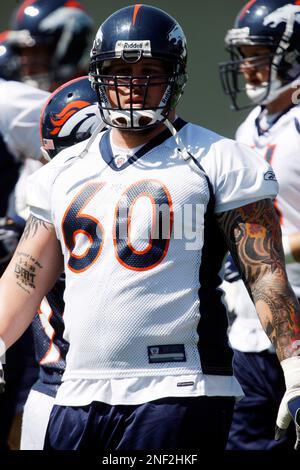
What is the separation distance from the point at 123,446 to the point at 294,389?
578 millimetres

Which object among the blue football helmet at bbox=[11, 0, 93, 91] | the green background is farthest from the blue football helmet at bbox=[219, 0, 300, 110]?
the green background

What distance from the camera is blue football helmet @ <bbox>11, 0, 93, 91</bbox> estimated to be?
21.6 ft

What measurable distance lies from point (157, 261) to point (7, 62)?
14.1 feet

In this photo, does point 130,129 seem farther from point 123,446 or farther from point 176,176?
point 123,446

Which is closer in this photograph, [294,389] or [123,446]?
[294,389]

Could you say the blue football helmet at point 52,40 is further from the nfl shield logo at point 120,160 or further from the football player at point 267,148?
the nfl shield logo at point 120,160

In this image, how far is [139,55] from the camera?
3.51 m

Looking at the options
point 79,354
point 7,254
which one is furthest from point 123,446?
point 7,254

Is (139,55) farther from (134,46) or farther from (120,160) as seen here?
(120,160)

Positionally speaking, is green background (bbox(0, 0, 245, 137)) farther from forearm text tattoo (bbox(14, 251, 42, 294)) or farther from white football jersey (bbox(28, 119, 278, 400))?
white football jersey (bbox(28, 119, 278, 400))

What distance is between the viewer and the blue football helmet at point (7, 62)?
688cm

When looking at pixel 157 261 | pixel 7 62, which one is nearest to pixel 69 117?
pixel 157 261

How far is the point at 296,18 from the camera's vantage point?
565 cm

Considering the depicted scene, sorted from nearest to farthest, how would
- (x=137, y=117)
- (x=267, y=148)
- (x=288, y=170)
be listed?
(x=137, y=117) → (x=288, y=170) → (x=267, y=148)
